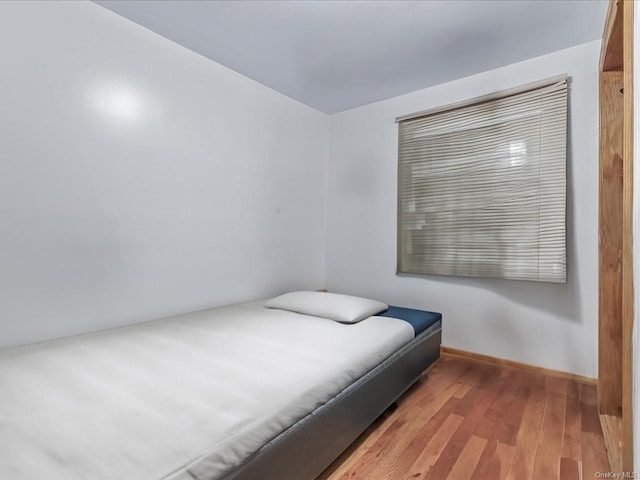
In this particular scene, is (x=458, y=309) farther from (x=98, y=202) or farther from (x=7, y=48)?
(x=7, y=48)

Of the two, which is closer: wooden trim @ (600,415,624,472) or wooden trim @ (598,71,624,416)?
wooden trim @ (600,415,624,472)

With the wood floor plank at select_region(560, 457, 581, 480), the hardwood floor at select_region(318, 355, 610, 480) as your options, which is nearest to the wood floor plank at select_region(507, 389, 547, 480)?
the hardwood floor at select_region(318, 355, 610, 480)

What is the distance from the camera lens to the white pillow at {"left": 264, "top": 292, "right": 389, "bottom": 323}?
221 centimetres

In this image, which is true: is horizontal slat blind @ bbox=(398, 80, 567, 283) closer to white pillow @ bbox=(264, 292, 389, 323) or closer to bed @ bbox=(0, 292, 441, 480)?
white pillow @ bbox=(264, 292, 389, 323)

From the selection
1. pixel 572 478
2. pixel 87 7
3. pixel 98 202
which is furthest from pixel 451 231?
pixel 87 7

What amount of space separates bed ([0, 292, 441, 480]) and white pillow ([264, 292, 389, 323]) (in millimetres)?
106

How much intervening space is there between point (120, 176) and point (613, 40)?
2.84 m

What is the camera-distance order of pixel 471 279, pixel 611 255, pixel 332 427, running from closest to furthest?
pixel 332 427 < pixel 611 255 < pixel 471 279

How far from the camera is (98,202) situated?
2.00 m

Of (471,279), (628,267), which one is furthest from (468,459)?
(471,279)

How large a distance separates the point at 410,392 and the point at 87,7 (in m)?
3.10

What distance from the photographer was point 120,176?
2.09 meters

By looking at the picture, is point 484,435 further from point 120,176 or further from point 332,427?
point 120,176

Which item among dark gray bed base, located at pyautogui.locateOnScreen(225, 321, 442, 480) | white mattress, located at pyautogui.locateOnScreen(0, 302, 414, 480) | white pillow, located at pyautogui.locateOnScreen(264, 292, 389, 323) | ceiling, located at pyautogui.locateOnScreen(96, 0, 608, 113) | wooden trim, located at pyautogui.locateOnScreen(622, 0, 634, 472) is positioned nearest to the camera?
white mattress, located at pyautogui.locateOnScreen(0, 302, 414, 480)
